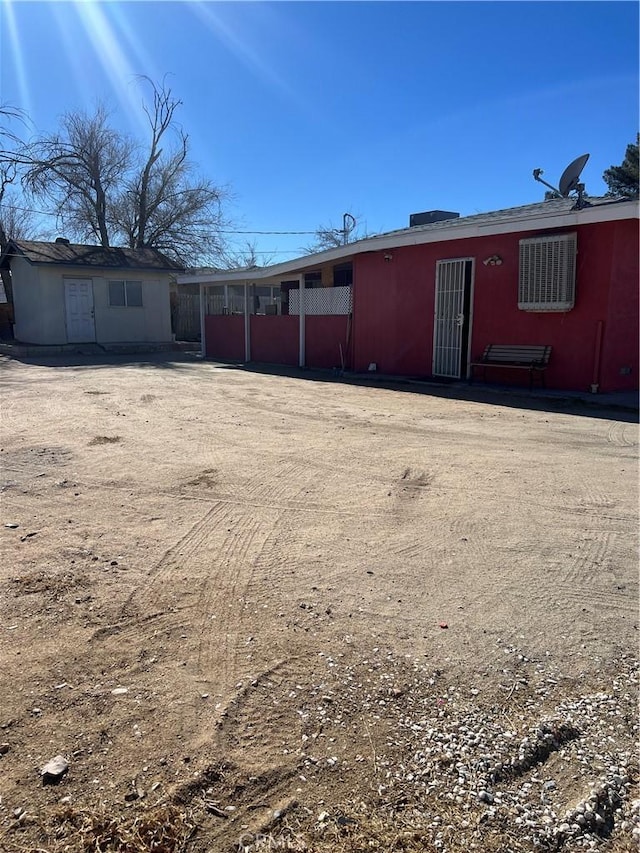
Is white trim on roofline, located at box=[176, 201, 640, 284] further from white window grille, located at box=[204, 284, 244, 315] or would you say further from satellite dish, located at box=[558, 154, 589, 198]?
white window grille, located at box=[204, 284, 244, 315]

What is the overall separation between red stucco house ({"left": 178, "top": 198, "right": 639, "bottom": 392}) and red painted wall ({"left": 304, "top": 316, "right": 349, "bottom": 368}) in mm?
26

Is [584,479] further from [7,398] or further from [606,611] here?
[7,398]

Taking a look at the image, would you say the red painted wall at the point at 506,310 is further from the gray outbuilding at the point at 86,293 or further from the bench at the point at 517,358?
the gray outbuilding at the point at 86,293

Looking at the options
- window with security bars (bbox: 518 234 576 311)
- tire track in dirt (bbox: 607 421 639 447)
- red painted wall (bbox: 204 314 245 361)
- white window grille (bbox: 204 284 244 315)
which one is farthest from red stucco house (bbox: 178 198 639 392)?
tire track in dirt (bbox: 607 421 639 447)

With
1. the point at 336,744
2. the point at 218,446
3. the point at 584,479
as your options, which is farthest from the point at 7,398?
the point at 336,744

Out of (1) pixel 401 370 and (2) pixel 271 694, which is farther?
(1) pixel 401 370

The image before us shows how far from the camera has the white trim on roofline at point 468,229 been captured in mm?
9016

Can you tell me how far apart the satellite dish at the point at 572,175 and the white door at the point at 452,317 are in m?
2.09

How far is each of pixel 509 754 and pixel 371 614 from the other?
0.98m

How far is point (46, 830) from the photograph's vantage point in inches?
67.7

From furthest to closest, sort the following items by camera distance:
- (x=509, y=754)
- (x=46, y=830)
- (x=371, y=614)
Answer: (x=371, y=614)
(x=509, y=754)
(x=46, y=830)

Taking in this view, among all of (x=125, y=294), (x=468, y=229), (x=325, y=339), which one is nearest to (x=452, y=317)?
(x=468, y=229)

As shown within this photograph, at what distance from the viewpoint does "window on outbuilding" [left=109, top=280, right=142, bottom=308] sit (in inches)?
844

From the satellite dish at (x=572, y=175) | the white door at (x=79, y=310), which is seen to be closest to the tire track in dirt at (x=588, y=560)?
the satellite dish at (x=572, y=175)
